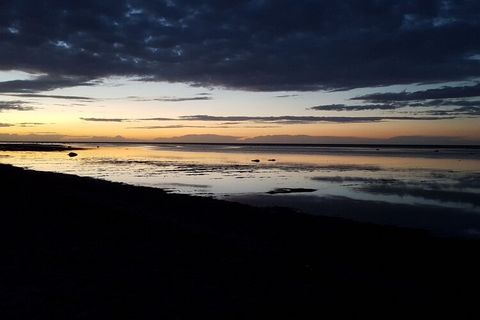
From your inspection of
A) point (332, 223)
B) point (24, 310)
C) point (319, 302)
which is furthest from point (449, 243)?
point (24, 310)

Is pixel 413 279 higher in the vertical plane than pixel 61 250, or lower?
lower

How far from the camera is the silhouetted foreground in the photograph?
786 centimetres

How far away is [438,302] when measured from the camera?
9.20 meters

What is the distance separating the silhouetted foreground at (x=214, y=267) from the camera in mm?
7863

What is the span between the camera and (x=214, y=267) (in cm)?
1040

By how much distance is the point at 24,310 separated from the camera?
717 centimetres

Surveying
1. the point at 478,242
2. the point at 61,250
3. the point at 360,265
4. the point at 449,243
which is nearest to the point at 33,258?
the point at 61,250

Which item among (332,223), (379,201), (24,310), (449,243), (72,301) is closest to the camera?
(24,310)

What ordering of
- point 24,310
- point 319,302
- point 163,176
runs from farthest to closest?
Answer: point 163,176
point 319,302
point 24,310

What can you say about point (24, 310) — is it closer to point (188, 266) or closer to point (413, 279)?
point (188, 266)

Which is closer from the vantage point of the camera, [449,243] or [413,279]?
[413,279]

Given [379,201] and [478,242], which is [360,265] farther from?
[379,201]

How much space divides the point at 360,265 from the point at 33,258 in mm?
8538

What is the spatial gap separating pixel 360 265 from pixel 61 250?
8112 mm
